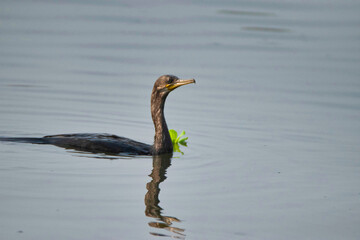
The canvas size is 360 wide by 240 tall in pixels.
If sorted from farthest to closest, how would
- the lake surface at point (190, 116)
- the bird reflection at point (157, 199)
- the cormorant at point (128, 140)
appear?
the cormorant at point (128, 140)
the lake surface at point (190, 116)
the bird reflection at point (157, 199)

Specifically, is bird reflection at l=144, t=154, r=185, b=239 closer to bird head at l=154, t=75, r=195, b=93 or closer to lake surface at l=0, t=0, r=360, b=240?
lake surface at l=0, t=0, r=360, b=240

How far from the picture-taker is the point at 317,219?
8.18 metres

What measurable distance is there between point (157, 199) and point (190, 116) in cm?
488

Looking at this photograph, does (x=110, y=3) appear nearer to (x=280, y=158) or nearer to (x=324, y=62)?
(x=324, y=62)

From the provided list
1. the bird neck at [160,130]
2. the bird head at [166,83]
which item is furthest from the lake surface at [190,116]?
the bird head at [166,83]

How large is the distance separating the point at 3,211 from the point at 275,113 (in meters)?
6.99

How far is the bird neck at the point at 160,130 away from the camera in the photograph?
35.7 feet

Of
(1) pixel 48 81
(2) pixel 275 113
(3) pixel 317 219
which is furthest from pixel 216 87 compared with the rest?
(3) pixel 317 219

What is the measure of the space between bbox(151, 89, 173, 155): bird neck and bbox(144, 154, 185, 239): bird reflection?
0.12m

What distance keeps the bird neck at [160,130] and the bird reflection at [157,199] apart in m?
0.12

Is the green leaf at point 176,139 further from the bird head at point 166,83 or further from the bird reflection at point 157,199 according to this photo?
the bird head at point 166,83

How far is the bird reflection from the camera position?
24.7 feet

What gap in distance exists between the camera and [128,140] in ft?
35.6

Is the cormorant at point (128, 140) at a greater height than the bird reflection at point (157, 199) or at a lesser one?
greater
